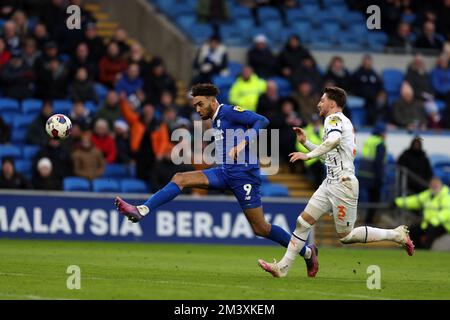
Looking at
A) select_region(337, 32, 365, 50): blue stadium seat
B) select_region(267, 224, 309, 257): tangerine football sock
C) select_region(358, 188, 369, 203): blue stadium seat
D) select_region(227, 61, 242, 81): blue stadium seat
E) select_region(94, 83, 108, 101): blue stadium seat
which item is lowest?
select_region(358, 188, 369, 203): blue stadium seat

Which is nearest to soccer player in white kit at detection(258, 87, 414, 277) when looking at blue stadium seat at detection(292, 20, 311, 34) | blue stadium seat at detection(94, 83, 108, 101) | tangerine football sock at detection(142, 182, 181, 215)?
tangerine football sock at detection(142, 182, 181, 215)

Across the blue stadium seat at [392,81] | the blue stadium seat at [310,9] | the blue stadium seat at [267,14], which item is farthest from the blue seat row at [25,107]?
the blue stadium seat at [392,81]

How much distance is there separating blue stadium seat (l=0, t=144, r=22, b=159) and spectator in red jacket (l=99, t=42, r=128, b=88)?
3159 millimetres

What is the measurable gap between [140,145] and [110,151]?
0.61 meters

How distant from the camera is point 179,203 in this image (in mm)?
21984

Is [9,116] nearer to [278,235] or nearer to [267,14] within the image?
[267,14]

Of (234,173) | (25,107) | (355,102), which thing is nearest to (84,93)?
(25,107)

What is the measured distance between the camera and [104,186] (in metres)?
22.7

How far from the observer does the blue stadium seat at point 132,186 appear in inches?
904

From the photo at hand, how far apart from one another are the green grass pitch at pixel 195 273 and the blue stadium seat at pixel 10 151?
112 inches

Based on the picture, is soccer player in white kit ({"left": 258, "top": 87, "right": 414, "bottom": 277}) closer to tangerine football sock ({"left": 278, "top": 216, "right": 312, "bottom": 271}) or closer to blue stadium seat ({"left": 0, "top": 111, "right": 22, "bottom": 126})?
tangerine football sock ({"left": 278, "top": 216, "right": 312, "bottom": 271})

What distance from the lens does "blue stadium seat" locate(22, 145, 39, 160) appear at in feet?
75.5
